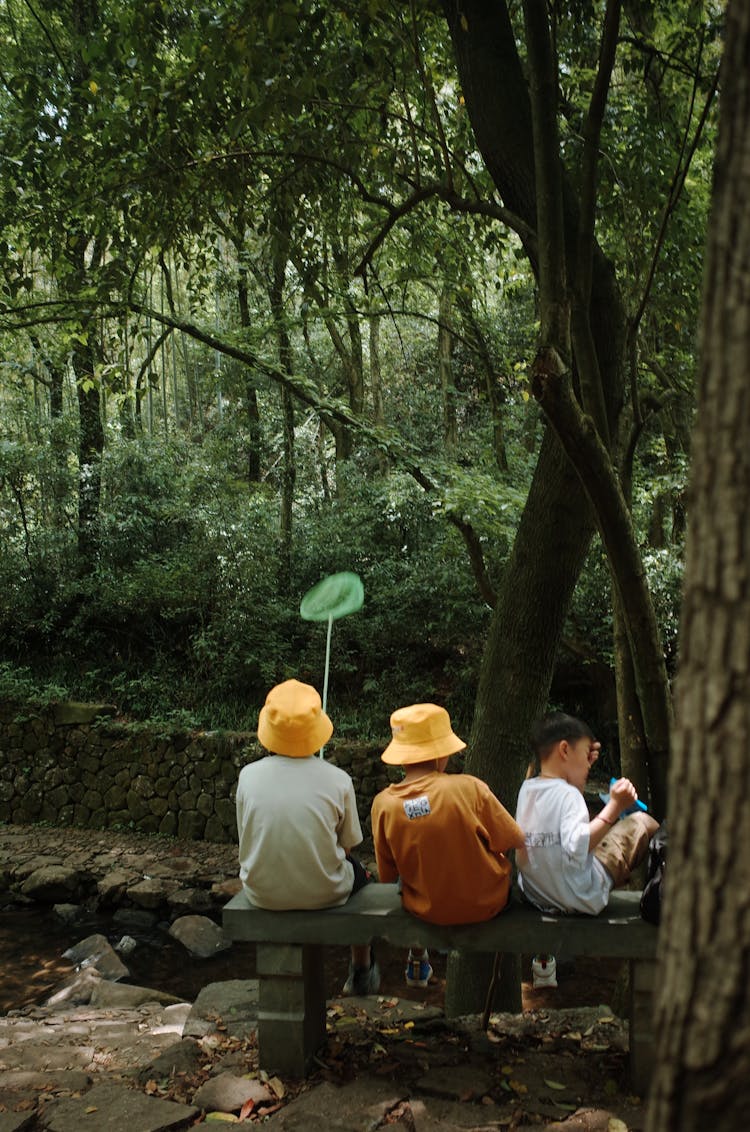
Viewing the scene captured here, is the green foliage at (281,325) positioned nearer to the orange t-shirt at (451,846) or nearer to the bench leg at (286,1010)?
the orange t-shirt at (451,846)

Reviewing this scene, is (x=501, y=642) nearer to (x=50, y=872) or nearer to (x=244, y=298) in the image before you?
(x=50, y=872)

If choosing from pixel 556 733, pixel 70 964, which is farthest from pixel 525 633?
pixel 70 964

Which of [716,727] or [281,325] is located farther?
[281,325]

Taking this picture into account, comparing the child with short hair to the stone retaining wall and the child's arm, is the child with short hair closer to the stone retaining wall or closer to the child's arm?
the child's arm

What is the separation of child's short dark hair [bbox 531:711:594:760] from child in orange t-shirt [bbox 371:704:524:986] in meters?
0.27

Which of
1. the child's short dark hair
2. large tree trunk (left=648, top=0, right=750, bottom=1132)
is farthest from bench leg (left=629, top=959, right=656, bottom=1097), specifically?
large tree trunk (left=648, top=0, right=750, bottom=1132)

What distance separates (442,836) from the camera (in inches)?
126

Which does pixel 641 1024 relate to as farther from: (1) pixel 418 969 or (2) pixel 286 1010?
(2) pixel 286 1010

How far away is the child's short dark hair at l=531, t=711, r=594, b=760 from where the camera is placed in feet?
11.0

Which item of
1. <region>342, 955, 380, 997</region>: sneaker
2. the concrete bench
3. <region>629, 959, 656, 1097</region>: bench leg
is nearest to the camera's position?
<region>629, 959, 656, 1097</region>: bench leg

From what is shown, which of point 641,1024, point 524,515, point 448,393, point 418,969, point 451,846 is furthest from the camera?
point 448,393

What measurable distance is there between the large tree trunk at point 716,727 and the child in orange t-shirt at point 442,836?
2.00m

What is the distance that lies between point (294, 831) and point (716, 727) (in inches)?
94.6

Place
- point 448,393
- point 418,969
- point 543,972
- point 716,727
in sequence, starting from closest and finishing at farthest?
point 716,727 → point 418,969 → point 543,972 → point 448,393
